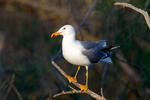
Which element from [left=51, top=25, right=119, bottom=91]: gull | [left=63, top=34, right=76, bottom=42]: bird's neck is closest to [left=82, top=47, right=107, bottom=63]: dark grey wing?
[left=51, top=25, right=119, bottom=91]: gull

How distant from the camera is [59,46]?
6.48 m

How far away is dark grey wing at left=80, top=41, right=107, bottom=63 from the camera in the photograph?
12.5 feet

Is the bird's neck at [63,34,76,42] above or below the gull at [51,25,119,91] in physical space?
above

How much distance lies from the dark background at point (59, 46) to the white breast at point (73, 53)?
134 cm

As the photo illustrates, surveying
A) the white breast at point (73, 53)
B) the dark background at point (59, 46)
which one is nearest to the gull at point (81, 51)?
the white breast at point (73, 53)

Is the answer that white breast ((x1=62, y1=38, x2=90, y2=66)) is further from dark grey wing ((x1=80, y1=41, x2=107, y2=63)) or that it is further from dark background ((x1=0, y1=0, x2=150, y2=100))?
dark background ((x1=0, y1=0, x2=150, y2=100))

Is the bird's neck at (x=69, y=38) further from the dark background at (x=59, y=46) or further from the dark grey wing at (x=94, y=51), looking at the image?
the dark background at (x=59, y=46)

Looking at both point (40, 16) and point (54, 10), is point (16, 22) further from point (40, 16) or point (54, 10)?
point (54, 10)

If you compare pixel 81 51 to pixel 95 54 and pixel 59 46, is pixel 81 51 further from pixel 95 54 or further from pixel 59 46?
pixel 59 46

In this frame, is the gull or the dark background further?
the dark background

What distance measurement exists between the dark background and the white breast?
1.34 m

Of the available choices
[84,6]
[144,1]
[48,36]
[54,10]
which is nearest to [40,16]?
[54,10]

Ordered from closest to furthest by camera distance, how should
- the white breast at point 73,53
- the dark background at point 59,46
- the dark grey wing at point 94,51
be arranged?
the white breast at point 73,53
the dark grey wing at point 94,51
the dark background at point 59,46

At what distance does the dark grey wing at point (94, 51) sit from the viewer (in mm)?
3805
